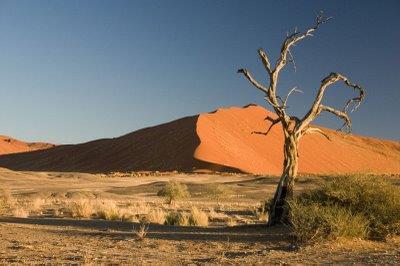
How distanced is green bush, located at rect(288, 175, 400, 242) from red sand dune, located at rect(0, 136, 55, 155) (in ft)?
443

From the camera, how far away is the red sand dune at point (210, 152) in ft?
261

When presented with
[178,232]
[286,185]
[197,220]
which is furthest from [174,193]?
[286,185]

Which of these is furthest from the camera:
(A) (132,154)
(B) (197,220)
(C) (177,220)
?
(A) (132,154)

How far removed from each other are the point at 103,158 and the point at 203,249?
78353mm

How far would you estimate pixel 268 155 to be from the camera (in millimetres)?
92938

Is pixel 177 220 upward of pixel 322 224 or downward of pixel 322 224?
downward

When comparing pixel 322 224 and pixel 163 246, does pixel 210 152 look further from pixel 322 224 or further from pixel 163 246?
pixel 322 224

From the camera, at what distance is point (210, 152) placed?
257ft

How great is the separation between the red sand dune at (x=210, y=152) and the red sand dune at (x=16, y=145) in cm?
3781

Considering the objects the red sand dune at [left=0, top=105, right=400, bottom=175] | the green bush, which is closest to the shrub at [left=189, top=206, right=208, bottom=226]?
the green bush

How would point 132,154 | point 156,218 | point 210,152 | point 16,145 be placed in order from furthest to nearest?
point 16,145 → point 132,154 → point 210,152 → point 156,218

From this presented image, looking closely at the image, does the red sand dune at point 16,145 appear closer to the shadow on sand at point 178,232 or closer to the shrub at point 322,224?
the shadow on sand at point 178,232

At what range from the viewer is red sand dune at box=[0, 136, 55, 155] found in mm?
150725

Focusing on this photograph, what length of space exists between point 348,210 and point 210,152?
62899 mm
